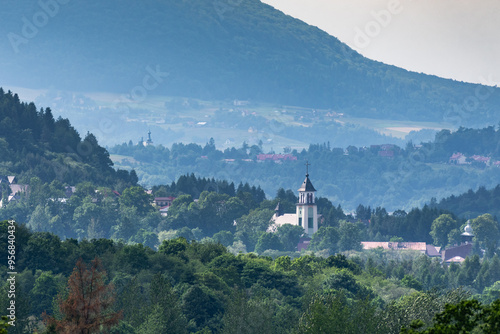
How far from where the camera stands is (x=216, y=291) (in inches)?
3836

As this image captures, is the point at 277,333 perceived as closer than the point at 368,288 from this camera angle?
Yes

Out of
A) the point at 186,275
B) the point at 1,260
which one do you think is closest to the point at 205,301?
the point at 186,275

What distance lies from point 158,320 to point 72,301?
2544 centimetres

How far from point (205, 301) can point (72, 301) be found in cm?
4231

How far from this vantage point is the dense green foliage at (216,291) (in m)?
74.2

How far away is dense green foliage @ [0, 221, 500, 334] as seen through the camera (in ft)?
243

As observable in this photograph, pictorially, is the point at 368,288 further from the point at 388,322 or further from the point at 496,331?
the point at 496,331

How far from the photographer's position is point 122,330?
7169cm

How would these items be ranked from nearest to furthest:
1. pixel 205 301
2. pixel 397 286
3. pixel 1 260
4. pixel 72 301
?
pixel 72 301
pixel 205 301
pixel 1 260
pixel 397 286

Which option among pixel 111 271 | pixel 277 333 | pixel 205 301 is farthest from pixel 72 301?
pixel 111 271

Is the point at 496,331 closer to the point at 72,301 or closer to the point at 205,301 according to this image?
the point at 72,301

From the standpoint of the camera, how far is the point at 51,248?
104 metres

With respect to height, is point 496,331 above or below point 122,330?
above

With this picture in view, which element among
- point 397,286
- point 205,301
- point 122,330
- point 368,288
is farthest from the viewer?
point 397,286
